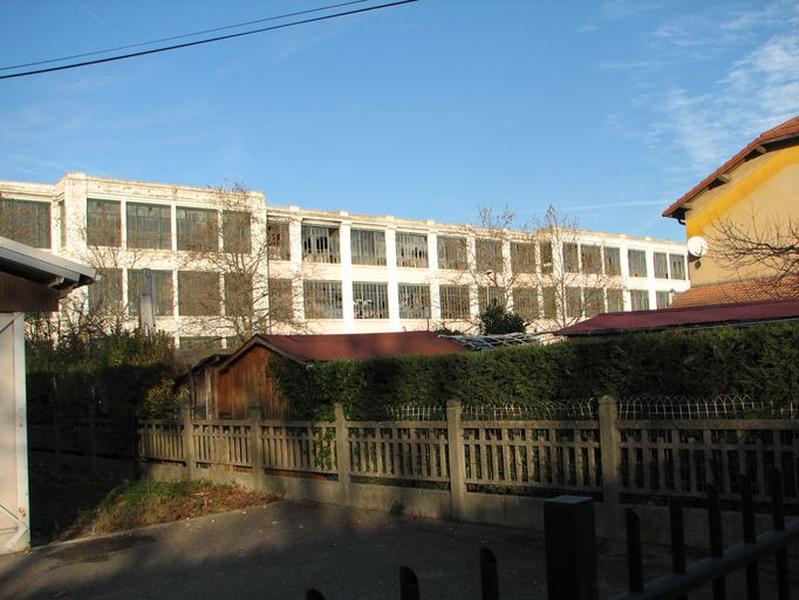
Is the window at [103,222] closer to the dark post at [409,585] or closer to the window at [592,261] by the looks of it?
the window at [592,261]

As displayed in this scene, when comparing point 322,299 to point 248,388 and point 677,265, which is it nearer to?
point 248,388

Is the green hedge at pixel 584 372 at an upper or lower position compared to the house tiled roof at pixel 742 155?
lower

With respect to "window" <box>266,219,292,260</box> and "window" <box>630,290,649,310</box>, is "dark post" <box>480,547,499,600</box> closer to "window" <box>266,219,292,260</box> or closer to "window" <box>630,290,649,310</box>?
"window" <box>266,219,292,260</box>

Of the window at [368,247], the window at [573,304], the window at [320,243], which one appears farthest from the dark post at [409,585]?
the window at [368,247]

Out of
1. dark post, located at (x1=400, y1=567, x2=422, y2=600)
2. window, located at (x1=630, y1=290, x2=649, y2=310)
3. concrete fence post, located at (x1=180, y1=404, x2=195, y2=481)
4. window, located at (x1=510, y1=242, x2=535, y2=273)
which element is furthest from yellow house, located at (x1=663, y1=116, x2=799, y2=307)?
window, located at (x1=630, y1=290, x2=649, y2=310)

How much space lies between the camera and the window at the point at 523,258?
56.1 metres

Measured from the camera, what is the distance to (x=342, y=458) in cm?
1238

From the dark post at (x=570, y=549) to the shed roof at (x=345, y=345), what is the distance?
11.7 m

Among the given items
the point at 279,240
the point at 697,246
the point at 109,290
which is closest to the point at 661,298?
the point at 279,240

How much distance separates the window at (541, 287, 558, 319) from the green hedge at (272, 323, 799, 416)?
44189 millimetres

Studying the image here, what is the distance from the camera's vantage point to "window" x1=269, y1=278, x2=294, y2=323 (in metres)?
49.1

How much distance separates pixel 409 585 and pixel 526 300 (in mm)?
56082

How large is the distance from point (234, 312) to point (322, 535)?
124ft

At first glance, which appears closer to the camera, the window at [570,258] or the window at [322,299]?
the window at [570,258]
